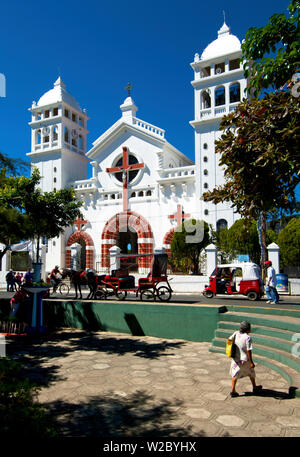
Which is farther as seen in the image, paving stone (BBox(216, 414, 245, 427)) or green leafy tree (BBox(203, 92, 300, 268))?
green leafy tree (BBox(203, 92, 300, 268))

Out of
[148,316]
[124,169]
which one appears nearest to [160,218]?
[124,169]

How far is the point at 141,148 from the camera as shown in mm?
26516

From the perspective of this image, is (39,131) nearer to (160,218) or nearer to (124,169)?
(124,169)

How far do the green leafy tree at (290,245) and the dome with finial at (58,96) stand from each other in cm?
2245

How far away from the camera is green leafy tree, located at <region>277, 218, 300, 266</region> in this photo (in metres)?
18.9

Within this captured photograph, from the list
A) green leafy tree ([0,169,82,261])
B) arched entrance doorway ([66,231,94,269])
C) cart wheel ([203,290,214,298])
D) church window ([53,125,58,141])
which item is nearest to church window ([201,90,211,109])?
green leafy tree ([0,169,82,261])

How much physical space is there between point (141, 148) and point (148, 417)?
78.2 ft

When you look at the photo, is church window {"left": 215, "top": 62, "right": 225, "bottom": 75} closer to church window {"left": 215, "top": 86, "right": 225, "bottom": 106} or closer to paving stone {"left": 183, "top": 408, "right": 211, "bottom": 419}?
church window {"left": 215, "top": 86, "right": 225, "bottom": 106}

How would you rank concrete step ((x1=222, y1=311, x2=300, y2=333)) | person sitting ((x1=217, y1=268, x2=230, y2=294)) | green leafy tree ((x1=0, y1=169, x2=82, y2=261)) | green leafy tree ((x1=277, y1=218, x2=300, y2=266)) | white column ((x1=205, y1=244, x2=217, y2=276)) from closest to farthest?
1. concrete step ((x1=222, y1=311, x2=300, y2=333))
2. green leafy tree ((x1=0, y1=169, x2=82, y2=261))
3. person sitting ((x1=217, y1=268, x2=230, y2=294))
4. white column ((x1=205, y1=244, x2=217, y2=276))
5. green leafy tree ((x1=277, y1=218, x2=300, y2=266))

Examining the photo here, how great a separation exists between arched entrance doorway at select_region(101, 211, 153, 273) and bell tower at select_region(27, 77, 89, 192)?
6198 millimetres

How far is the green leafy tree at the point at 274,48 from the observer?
22.0 ft

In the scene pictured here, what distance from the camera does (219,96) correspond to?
81.3 feet

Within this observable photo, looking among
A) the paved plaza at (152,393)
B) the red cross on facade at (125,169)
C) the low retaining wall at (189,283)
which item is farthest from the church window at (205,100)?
the paved plaza at (152,393)

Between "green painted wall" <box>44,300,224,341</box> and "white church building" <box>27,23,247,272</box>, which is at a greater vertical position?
"white church building" <box>27,23,247,272</box>
